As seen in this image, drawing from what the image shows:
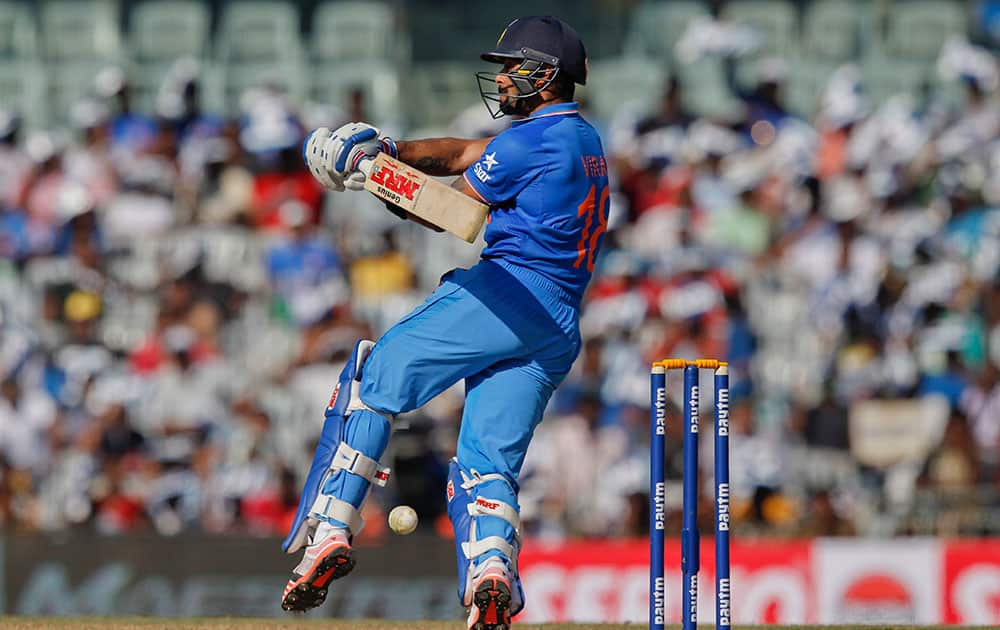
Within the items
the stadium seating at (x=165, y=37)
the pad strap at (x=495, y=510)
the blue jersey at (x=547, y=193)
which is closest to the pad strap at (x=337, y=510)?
the pad strap at (x=495, y=510)

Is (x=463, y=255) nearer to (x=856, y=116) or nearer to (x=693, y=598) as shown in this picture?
(x=856, y=116)

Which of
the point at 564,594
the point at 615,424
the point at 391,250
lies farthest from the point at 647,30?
the point at 564,594

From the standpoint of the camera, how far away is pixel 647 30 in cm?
1514

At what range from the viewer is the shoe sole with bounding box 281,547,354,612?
20.5 ft

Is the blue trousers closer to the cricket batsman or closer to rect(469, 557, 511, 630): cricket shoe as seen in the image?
the cricket batsman

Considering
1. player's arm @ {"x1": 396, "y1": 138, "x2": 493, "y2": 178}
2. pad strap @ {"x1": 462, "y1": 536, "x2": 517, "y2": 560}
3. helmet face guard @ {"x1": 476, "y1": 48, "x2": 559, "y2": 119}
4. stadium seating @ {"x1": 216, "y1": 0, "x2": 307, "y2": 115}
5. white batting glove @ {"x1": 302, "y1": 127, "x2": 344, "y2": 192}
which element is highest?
stadium seating @ {"x1": 216, "y1": 0, "x2": 307, "y2": 115}

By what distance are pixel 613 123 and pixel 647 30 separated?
139cm

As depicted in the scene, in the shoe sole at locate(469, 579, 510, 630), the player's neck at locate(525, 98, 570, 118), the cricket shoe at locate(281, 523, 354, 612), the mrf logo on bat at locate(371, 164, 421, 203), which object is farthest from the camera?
the player's neck at locate(525, 98, 570, 118)

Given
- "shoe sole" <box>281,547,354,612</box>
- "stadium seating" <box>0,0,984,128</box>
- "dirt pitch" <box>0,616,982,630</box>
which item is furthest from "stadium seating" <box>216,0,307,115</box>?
"shoe sole" <box>281,547,354,612</box>

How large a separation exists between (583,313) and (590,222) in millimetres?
6221

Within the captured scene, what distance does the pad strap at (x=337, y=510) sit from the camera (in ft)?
20.7

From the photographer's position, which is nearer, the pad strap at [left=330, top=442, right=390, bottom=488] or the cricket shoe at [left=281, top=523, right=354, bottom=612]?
the cricket shoe at [left=281, top=523, right=354, bottom=612]

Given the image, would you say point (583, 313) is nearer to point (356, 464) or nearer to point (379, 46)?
point (379, 46)

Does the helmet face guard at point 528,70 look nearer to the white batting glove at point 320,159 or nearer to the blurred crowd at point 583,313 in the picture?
the white batting glove at point 320,159
